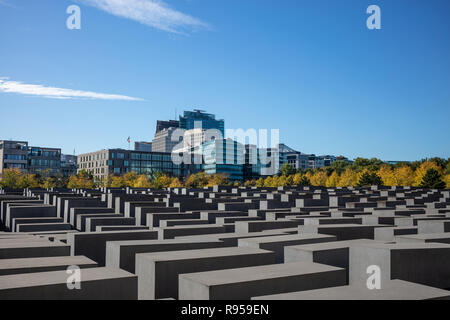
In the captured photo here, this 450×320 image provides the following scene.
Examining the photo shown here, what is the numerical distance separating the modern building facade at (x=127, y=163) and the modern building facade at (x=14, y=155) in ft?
57.1

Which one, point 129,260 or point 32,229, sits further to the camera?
point 32,229

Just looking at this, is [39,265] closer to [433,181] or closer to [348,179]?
[433,181]

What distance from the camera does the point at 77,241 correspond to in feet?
40.2

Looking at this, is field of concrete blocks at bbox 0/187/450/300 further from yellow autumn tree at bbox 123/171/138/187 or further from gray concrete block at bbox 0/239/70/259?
yellow autumn tree at bbox 123/171/138/187

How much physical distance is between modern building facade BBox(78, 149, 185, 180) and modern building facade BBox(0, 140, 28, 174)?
17391 millimetres

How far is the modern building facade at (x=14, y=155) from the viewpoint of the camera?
108 meters

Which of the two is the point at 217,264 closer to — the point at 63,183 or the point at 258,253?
the point at 258,253

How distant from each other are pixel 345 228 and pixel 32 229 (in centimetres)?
1215

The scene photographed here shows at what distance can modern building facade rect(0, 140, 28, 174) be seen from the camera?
108375 millimetres

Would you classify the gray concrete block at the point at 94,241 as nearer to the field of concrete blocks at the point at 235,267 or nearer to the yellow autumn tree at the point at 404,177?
the field of concrete blocks at the point at 235,267

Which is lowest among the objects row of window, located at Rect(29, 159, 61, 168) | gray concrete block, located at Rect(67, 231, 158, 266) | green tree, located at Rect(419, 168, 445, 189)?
gray concrete block, located at Rect(67, 231, 158, 266)

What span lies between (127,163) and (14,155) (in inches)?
1137

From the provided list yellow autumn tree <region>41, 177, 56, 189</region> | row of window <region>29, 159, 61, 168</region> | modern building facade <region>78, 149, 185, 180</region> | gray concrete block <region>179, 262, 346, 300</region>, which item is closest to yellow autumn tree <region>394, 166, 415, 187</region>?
yellow autumn tree <region>41, 177, 56, 189</region>
